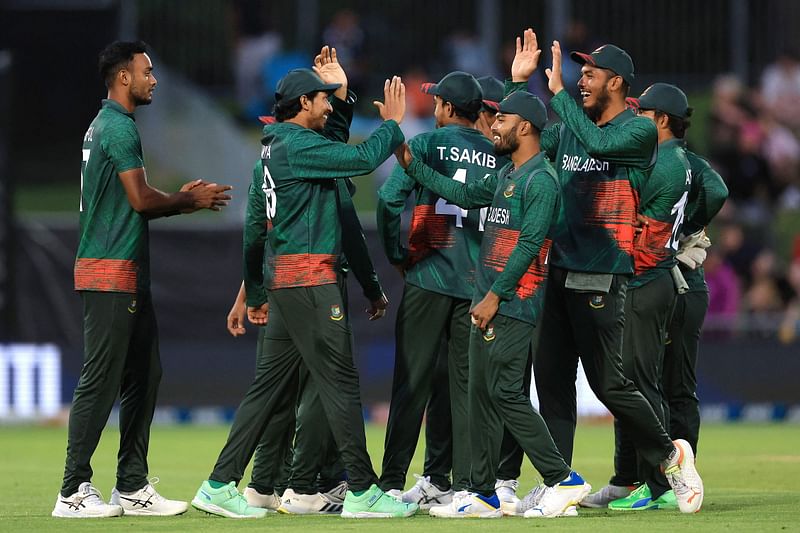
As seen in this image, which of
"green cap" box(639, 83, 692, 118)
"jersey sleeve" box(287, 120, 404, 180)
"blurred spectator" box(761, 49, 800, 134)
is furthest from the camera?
"blurred spectator" box(761, 49, 800, 134)

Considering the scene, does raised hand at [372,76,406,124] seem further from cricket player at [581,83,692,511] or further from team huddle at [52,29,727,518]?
cricket player at [581,83,692,511]

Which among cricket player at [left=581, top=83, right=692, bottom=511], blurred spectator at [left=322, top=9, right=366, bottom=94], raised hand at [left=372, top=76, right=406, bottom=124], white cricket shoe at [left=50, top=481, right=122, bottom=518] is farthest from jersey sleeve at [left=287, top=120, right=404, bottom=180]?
blurred spectator at [left=322, top=9, right=366, bottom=94]

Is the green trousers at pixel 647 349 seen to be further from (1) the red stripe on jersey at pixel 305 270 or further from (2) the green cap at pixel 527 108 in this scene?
(1) the red stripe on jersey at pixel 305 270

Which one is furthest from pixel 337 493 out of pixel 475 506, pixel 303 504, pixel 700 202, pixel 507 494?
pixel 700 202

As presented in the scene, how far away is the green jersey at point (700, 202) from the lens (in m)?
10.2

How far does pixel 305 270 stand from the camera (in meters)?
8.68

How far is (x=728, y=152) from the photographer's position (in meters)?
19.8

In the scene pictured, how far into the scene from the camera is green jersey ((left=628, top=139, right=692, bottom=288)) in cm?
943

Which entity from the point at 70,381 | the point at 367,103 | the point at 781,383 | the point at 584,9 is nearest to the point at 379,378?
the point at 70,381

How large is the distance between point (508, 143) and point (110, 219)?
2.50 meters

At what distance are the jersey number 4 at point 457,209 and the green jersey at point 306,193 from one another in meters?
0.68

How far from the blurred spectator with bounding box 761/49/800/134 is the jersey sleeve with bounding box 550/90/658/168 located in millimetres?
13106

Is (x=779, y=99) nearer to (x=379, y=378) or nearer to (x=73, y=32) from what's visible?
(x=379, y=378)

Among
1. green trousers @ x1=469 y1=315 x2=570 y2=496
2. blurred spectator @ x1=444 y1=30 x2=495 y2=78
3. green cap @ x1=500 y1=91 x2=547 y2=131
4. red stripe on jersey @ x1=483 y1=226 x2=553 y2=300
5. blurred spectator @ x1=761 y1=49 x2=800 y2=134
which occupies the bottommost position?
green trousers @ x1=469 y1=315 x2=570 y2=496
